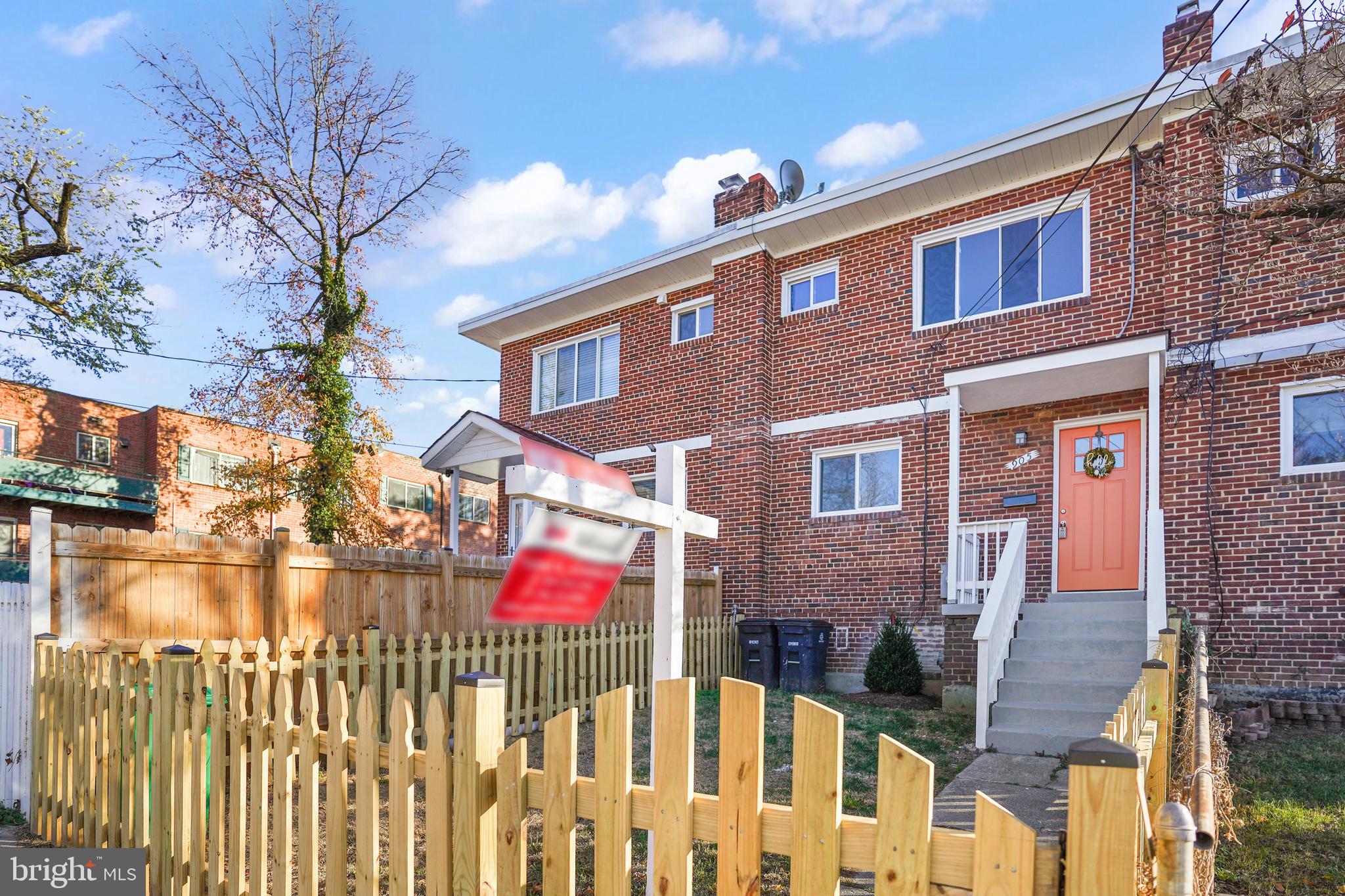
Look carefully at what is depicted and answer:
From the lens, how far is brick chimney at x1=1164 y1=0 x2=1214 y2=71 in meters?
10.0

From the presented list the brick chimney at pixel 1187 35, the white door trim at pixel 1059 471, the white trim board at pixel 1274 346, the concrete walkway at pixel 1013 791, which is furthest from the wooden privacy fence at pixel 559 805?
the brick chimney at pixel 1187 35

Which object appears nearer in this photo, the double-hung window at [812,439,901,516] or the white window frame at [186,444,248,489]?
the double-hung window at [812,439,901,516]

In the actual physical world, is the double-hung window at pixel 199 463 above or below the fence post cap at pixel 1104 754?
above

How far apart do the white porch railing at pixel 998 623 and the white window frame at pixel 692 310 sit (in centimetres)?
668

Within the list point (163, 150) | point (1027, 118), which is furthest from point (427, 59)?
point (1027, 118)

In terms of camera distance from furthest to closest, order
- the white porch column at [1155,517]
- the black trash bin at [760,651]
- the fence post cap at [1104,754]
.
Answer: the black trash bin at [760,651] → the white porch column at [1155,517] → the fence post cap at [1104,754]

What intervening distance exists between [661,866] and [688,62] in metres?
11.6

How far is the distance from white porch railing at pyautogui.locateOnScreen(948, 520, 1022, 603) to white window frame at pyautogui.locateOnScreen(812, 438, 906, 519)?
4.97 ft

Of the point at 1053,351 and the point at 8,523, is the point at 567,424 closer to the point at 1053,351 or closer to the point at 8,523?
the point at 1053,351

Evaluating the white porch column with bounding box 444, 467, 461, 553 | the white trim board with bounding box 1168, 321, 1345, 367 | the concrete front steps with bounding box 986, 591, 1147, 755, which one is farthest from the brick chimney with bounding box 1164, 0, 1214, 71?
the white porch column with bounding box 444, 467, 461, 553

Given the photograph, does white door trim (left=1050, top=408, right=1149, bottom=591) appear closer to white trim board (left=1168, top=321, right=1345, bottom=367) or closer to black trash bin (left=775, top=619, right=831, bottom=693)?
white trim board (left=1168, top=321, right=1345, bottom=367)

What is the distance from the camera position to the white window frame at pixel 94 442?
24.8m

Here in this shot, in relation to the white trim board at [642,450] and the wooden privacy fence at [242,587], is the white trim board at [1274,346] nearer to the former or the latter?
the white trim board at [642,450]

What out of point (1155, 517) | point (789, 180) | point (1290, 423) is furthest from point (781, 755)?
point (789, 180)
